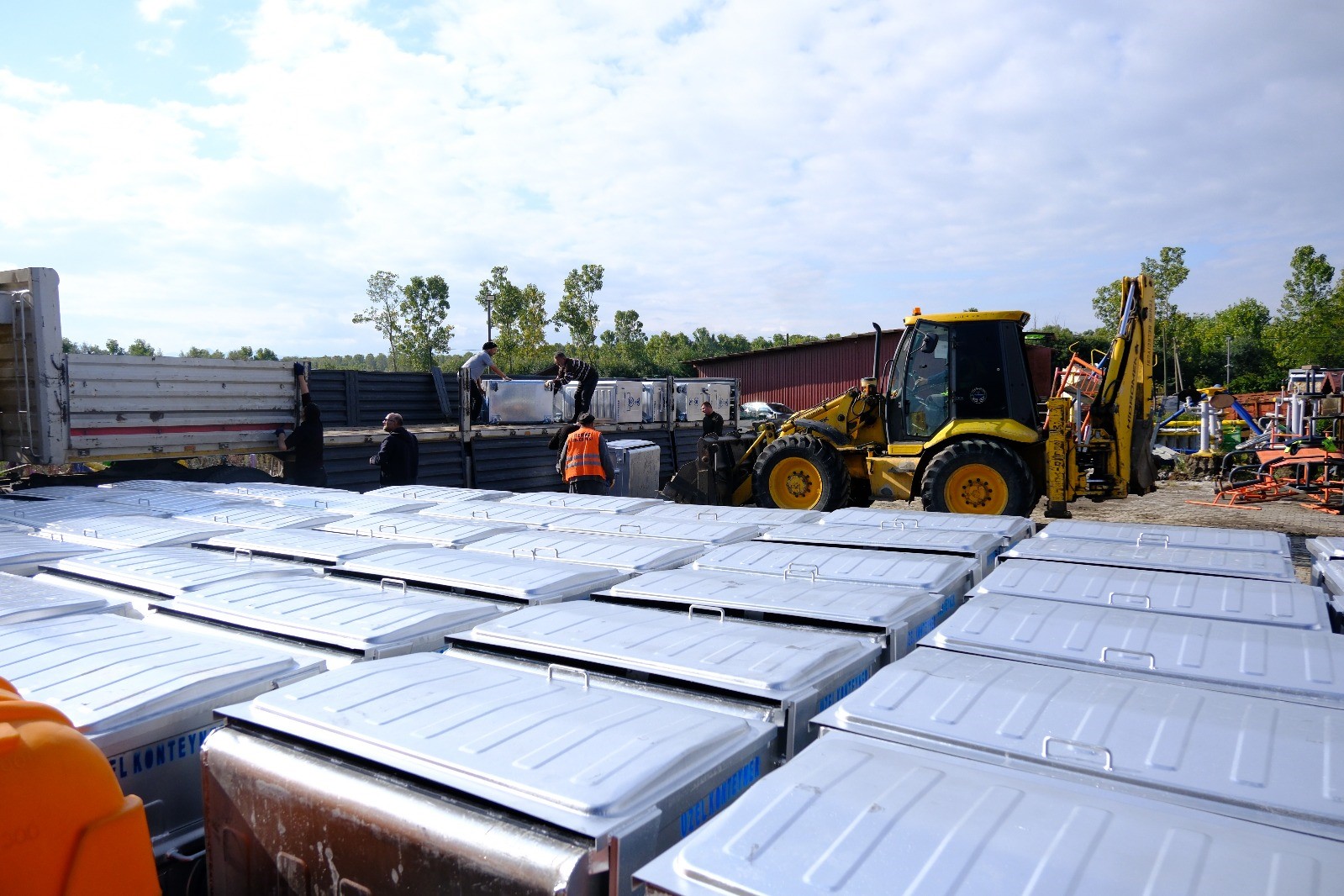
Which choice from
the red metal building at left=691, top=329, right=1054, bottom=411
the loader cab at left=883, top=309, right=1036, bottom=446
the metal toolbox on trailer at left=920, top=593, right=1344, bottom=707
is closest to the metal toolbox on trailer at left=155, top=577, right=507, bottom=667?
the metal toolbox on trailer at left=920, top=593, right=1344, bottom=707

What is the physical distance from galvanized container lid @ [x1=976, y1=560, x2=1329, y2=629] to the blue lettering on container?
1.64 meters

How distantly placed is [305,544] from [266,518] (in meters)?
1.12

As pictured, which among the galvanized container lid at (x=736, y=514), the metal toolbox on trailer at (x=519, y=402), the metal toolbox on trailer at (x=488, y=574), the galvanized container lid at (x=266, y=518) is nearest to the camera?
the metal toolbox on trailer at (x=488, y=574)

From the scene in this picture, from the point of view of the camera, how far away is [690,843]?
4.55 ft

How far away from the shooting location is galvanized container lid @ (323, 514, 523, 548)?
4.45m

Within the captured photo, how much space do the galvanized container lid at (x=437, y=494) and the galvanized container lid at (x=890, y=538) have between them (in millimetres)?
2510

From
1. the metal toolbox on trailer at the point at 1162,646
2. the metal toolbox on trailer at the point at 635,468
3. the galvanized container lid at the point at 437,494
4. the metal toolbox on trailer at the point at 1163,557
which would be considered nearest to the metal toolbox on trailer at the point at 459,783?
the metal toolbox on trailer at the point at 1162,646

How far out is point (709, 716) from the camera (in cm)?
194

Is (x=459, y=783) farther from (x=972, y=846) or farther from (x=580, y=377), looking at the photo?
(x=580, y=377)

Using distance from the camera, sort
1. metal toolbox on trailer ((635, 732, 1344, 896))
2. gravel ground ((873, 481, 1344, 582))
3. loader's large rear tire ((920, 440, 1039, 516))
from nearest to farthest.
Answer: metal toolbox on trailer ((635, 732, 1344, 896))
loader's large rear tire ((920, 440, 1039, 516))
gravel ground ((873, 481, 1344, 582))

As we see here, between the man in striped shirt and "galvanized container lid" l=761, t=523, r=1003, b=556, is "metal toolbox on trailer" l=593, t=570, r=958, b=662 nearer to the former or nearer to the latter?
"galvanized container lid" l=761, t=523, r=1003, b=556

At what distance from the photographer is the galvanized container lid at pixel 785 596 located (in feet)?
9.11

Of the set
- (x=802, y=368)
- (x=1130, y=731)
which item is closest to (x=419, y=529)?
(x=1130, y=731)

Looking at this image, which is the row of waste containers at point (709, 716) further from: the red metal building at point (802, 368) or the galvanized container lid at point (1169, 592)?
the red metal building at point (802, 368)
